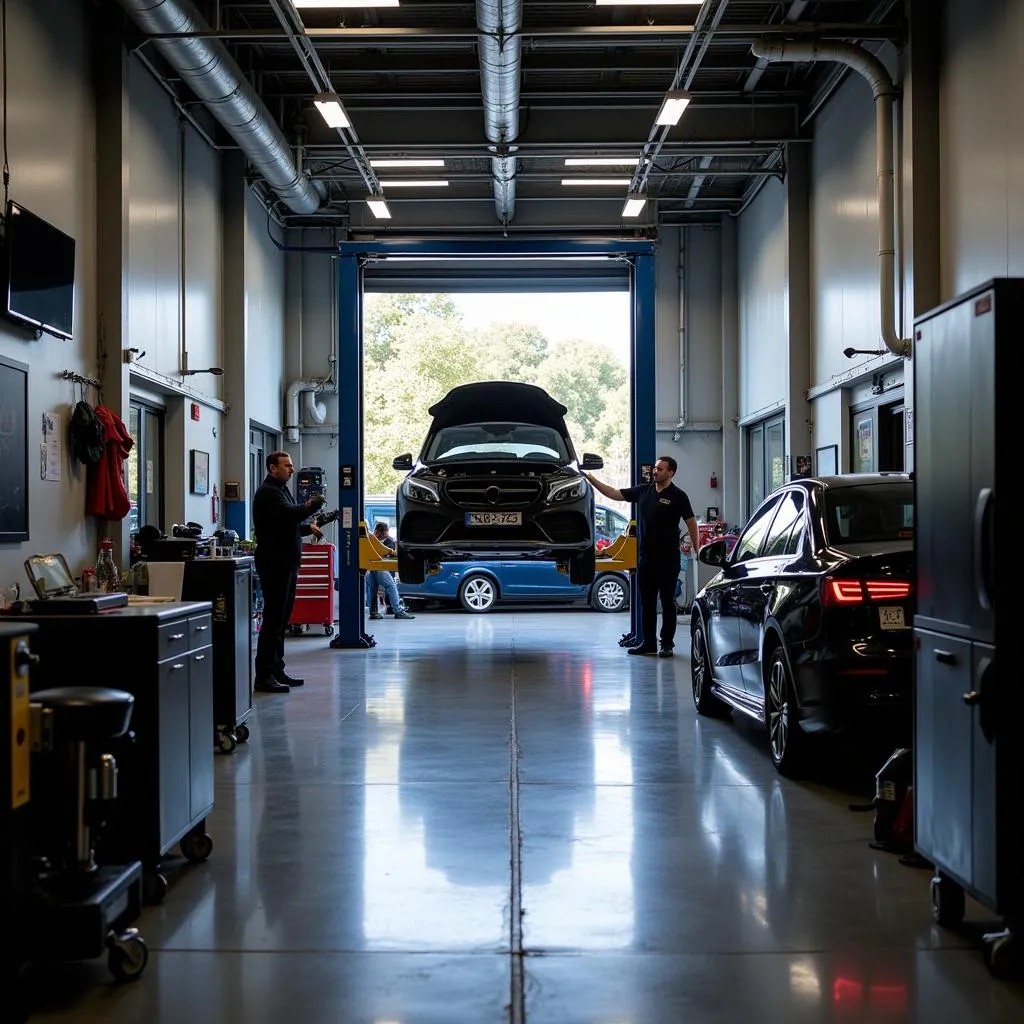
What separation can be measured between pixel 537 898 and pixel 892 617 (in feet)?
7.23

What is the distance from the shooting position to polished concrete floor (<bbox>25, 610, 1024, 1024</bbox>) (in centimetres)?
297

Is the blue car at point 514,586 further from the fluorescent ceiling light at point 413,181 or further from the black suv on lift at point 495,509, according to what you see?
the black suv on lift at point 495,509

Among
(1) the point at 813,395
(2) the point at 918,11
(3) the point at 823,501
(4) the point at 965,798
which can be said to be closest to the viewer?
(4) the point at 965,798

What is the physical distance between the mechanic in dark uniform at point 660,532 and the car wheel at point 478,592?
226 inches

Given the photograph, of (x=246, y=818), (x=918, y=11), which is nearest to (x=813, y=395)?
(x=918, y=11)

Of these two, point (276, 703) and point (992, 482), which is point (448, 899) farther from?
point (276, 703)

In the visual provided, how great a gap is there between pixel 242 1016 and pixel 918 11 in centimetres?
1003

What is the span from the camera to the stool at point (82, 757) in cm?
313

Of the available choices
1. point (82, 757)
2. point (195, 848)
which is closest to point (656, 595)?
point (195, 848)

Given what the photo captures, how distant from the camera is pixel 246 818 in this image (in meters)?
4.98

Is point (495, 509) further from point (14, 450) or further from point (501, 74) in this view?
point (501, 74)

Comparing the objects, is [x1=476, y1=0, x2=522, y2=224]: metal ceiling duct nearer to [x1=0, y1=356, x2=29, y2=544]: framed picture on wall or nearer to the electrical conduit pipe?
the electrical conduit pipe

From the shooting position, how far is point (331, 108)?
11.6 meters

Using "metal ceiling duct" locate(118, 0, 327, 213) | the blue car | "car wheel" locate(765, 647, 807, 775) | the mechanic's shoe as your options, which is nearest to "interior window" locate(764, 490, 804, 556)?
"car wheel" locate(765, 647, 807, 775)
